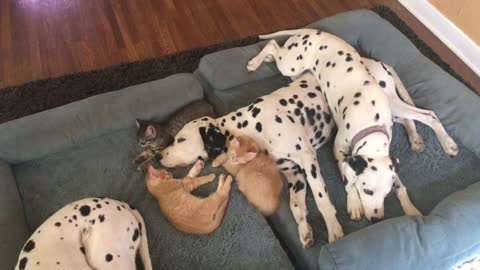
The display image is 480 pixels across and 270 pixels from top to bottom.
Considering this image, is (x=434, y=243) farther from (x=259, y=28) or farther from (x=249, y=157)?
(x=259, y=28)

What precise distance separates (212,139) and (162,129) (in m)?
0.35

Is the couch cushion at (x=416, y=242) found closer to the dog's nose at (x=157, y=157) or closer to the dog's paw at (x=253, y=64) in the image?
the dog's nose at (x=157, y=157)

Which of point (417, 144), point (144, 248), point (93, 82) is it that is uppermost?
point (417, 144)

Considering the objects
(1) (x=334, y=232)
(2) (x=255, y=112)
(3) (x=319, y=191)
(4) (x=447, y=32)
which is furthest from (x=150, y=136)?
(4) (x=447, y=32)

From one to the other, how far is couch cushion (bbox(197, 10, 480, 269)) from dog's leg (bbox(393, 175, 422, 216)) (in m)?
0.04

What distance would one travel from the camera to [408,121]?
87.6 inches

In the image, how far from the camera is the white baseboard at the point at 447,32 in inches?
118

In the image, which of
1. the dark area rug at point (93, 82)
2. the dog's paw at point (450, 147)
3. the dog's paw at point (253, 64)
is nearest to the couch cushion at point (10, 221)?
the dark area rug at point (93, 82)

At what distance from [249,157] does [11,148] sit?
113cm

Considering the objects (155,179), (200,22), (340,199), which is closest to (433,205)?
(340,199)

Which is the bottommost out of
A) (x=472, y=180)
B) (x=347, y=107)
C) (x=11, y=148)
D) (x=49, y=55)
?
(x=49, y=55)

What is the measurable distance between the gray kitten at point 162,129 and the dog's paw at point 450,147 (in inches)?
47.4

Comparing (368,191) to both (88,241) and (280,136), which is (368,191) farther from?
(88,241)

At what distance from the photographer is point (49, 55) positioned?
10.0 ft
